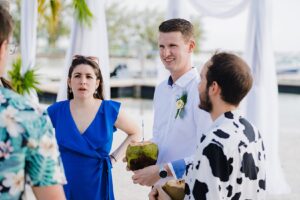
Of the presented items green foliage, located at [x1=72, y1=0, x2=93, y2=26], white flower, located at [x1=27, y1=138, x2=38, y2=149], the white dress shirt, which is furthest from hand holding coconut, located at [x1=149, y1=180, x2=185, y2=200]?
green foliage, located at [x1=72, y1=0, x2=93, y2=26]

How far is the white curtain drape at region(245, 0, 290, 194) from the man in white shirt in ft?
9.05

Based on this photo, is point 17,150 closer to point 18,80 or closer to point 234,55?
point 234,55

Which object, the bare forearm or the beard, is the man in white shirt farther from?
the bare forearm

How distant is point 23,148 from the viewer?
4.08 ft

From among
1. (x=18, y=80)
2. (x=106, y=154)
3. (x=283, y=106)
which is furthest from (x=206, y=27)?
(x=106, y=154)

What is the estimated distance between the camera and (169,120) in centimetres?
232

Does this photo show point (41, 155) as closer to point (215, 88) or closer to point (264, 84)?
point (215, 88)

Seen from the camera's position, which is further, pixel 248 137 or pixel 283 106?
pixel 283 106

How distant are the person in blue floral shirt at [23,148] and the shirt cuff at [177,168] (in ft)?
2.76

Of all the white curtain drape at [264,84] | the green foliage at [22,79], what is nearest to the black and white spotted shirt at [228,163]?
the white curtain drape at [264,84]

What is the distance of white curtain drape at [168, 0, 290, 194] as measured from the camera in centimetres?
504

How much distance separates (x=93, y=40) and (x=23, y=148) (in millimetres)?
4664

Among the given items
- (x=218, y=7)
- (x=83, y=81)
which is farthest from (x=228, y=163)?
(x=218, y=7)

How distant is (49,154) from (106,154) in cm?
158
